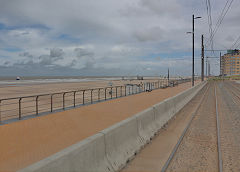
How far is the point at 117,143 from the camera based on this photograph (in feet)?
17.1

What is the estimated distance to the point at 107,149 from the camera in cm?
471

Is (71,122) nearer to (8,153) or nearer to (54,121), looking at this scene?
(54,121)

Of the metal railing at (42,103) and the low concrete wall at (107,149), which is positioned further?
the metal railing at (42,103)

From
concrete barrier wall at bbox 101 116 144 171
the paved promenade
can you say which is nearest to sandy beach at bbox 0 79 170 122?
the paved promenade

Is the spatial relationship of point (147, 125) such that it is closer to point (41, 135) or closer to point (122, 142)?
point (122, 142)

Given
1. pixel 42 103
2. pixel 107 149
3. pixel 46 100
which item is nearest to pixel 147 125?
pixel 107 149

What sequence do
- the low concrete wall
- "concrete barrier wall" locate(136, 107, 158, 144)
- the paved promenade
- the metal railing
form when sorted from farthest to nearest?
1. the metal railing
2. "concrete barrier wall" locate(136, 107, 158, 144)
3. the paved promenade
4. the low concrete wall

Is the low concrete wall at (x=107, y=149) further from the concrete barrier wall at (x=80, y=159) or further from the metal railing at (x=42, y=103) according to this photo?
the metal railing at (x=42, y=103)

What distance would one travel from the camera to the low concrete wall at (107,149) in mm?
3223

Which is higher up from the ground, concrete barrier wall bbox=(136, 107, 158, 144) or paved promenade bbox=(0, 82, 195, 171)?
concrete barrier wall bbox=(136, 107, 158, 144)

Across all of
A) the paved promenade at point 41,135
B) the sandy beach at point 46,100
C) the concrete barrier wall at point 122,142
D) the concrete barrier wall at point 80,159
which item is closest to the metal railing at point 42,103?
the sandy beach at point 46,100

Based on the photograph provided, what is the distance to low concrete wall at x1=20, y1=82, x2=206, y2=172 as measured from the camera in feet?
10.6

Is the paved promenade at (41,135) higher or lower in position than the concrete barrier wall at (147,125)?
lower

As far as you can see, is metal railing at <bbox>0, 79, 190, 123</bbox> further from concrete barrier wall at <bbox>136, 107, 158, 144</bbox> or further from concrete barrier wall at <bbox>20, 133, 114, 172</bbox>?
concrete barrier wall at <bbox>20, 133, 114, 172</bbox>
